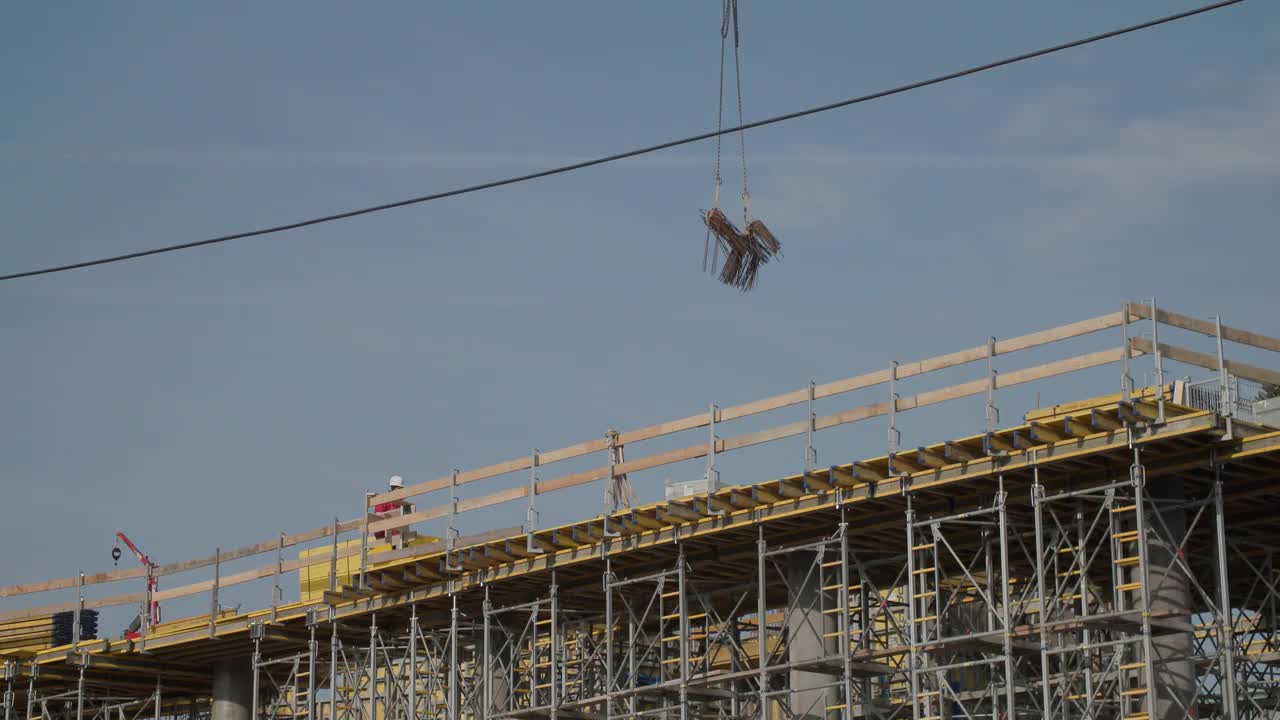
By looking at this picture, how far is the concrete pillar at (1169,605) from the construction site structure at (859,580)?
44mm

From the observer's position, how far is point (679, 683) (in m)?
36.9

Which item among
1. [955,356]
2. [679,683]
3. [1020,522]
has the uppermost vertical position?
[955,356]

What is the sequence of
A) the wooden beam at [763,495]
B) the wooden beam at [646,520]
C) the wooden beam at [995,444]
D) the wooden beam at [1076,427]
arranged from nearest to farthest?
the wooden beam at [1076,427] → the wooden beam at [995,444] → the wooden beam at [763,495] → the wooden beam at [646,520]

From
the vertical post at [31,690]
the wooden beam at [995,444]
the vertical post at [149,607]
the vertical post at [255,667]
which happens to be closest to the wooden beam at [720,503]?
the wooden beam at [995,444]

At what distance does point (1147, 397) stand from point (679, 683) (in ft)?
33.8

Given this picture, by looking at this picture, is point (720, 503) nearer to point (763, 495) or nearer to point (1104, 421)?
point (763, 495)

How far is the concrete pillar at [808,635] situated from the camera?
35.9 metres

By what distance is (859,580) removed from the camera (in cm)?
3862

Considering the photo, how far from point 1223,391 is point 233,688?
84.5 feet

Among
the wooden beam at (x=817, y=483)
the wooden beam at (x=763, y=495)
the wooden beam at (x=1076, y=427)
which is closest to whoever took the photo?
the wooden beam at (x=1076, y=427)

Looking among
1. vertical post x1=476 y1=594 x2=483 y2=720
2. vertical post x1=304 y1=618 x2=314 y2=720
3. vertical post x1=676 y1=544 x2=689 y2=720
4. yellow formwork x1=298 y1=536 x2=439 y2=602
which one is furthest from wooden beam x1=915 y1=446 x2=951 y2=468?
vertical post x1=304 y1=618 x2=314 y2=720

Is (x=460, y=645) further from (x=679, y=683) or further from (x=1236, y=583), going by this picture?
(x=1236, y=583)

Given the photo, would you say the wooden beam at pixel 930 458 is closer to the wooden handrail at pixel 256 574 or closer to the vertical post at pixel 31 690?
the wooden handrail at pixel 256 574

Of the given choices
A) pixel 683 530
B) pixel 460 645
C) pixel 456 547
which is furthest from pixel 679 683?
pixel 460 645
